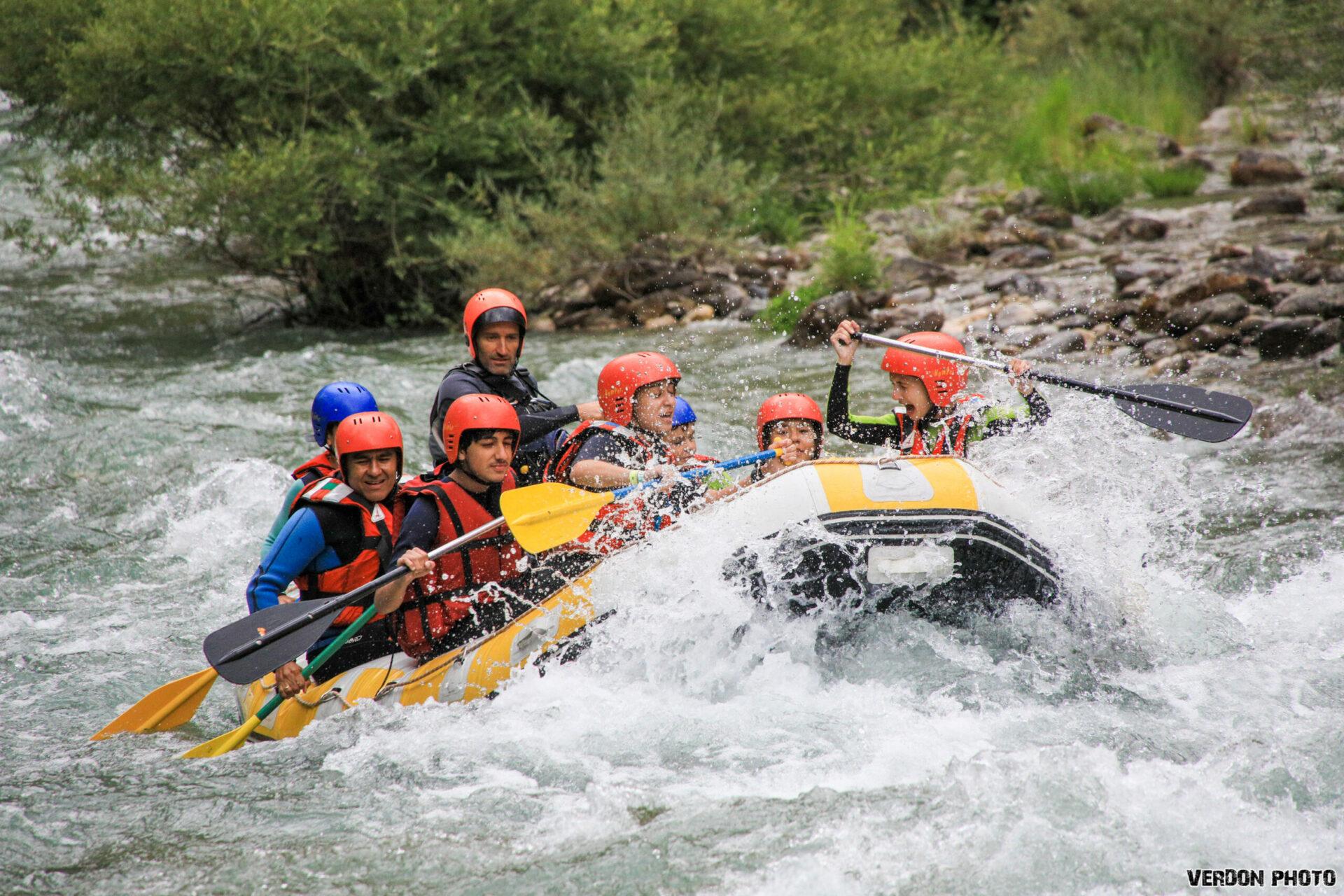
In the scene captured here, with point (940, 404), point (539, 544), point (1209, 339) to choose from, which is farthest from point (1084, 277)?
point (539, 544)

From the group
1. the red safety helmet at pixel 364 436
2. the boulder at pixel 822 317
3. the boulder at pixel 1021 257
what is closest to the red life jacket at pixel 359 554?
the red safety helmet at pixel 364 436

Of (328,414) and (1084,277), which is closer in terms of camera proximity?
(328,414)

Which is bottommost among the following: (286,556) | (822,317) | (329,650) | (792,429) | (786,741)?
(822,317)

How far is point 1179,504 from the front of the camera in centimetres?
665

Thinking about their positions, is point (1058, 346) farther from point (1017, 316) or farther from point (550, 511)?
point (550, 511)

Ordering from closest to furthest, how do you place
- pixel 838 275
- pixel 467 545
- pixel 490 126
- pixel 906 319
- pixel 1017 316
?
pixel 467 545
pixel 1017 316
pixel 906 319
pixel 838 275
pixel 490 126

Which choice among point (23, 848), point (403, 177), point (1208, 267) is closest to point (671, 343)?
point (403, 177)

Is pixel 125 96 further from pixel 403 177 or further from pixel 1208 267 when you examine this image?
pixel 1208 267

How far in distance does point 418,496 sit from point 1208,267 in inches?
320

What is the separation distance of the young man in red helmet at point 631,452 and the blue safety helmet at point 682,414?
0.17 m

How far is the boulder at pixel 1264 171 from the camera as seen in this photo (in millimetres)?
15172

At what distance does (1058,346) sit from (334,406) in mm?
6418

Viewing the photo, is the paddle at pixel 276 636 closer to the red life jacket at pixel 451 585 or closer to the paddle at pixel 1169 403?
the red life jacket at pixel 451 585

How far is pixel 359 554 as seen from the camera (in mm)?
4473
